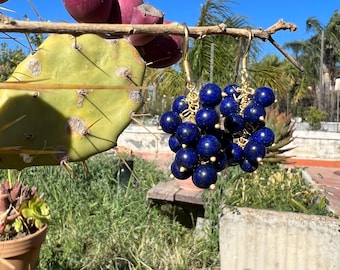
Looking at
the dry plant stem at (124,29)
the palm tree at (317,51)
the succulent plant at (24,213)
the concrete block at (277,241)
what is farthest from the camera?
the palm tree at (317,51)

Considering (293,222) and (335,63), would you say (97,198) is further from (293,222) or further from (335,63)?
(335,63)

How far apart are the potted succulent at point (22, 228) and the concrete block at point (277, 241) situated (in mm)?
912

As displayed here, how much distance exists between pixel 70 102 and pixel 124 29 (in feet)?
0.85

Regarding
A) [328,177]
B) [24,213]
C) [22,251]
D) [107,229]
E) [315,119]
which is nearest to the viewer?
[22,251]

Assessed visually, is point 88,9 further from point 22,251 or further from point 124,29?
point 22,251

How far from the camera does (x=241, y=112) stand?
25.7 inches

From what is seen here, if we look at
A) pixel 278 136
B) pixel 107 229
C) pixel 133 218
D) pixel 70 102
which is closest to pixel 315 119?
pixel 278 136

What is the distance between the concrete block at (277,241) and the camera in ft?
6.77

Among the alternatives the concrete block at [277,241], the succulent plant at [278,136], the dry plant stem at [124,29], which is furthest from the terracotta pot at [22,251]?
the succulent plant at [278,136]

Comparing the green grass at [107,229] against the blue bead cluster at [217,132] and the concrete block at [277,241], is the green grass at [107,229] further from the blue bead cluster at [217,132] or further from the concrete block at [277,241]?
the blue bead cluster at [217,132]

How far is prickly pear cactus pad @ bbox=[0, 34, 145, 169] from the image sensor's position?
2.19 ft

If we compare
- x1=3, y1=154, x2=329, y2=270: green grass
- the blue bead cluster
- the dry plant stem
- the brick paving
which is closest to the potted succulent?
x1=3, y1=154, x2=329, y2=270: green grass

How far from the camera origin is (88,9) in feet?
1.77

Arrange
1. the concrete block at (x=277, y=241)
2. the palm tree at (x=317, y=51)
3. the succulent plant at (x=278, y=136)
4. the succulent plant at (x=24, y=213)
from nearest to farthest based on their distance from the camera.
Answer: the succulent plant at (x=24, y=213) → the concrete block at (x=277, y=241) → the succulent plant at (x=278, y=136) → the palm tree at (x=317, y=51)
